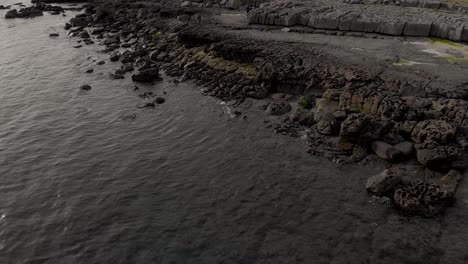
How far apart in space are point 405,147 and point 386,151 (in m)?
1.25

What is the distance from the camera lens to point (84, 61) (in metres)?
47.4

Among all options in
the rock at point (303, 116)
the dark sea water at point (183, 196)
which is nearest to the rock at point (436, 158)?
the dark sea water at point (183, 196)

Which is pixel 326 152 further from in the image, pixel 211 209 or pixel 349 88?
pixel 211 209

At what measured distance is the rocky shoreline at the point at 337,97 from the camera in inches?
914

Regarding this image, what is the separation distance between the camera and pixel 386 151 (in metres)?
24.8

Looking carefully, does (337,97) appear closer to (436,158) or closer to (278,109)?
(278,109)

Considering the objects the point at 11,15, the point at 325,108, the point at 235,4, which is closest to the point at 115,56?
the point at 235,4

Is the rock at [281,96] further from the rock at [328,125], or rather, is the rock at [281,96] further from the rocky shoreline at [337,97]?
the rock at [328,125]

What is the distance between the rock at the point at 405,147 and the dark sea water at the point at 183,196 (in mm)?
2635

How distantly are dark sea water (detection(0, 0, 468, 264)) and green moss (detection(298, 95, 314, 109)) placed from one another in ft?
10.9

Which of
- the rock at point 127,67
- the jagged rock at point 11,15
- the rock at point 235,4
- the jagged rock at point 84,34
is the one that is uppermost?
the rock at point 235,4

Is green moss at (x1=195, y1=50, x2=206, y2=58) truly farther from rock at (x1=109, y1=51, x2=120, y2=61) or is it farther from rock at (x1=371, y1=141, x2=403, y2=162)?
rock at (x1=371, y1=141, x2=403, y2=162)

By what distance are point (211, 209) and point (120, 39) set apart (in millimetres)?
39752

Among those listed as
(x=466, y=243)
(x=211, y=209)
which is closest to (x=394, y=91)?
(x=466, y=243)
